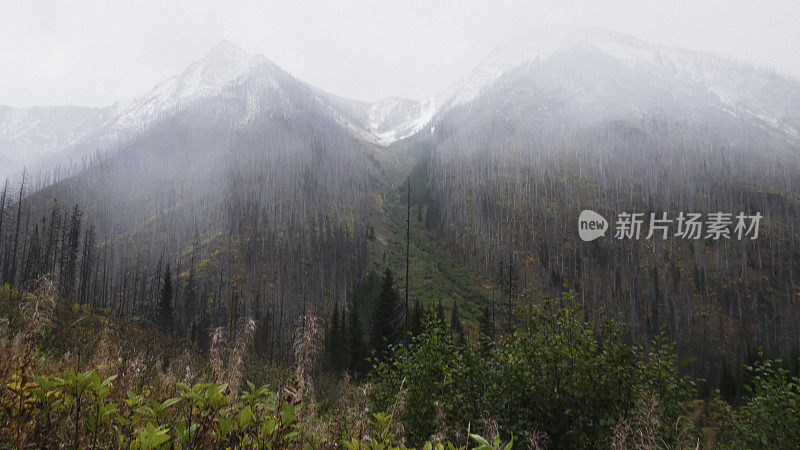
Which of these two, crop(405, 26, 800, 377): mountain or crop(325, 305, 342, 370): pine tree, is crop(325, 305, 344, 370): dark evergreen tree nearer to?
crop(325, 305, 342, 370): pine tree

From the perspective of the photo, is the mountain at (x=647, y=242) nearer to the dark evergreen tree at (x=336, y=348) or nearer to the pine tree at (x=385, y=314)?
the dark evergreen tree at (x=336, y=348)

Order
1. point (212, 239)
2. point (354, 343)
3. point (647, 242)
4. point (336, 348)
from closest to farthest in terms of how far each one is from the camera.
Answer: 1. point (354, 343)
2. point (336, 348)
3. point (212, 239)
4. point (647, 242)

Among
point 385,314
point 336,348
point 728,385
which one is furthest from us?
point 728,385

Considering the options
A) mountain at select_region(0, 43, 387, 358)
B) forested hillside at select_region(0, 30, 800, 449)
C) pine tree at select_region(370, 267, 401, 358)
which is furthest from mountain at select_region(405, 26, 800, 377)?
pine tree at select_region(370, 267, 401, 358)

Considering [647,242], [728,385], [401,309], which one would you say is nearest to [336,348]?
[401,309]

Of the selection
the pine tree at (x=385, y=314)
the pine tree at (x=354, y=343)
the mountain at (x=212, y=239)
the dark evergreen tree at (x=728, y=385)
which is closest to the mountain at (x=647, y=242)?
the dark evergreen tree at (x=728, y=385)

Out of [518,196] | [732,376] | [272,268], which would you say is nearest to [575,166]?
[518,196]

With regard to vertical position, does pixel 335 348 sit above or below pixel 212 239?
below

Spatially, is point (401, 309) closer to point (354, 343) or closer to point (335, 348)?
point (354, 343)

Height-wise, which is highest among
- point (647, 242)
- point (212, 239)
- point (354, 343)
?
point (212, 239)

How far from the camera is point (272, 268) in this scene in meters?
121

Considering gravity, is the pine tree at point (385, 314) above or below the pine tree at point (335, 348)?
above

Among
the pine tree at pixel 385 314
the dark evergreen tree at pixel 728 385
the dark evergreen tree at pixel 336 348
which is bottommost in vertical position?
the dark evergreen tree at pixel 728 385

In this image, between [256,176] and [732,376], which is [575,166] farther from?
[256,176]
